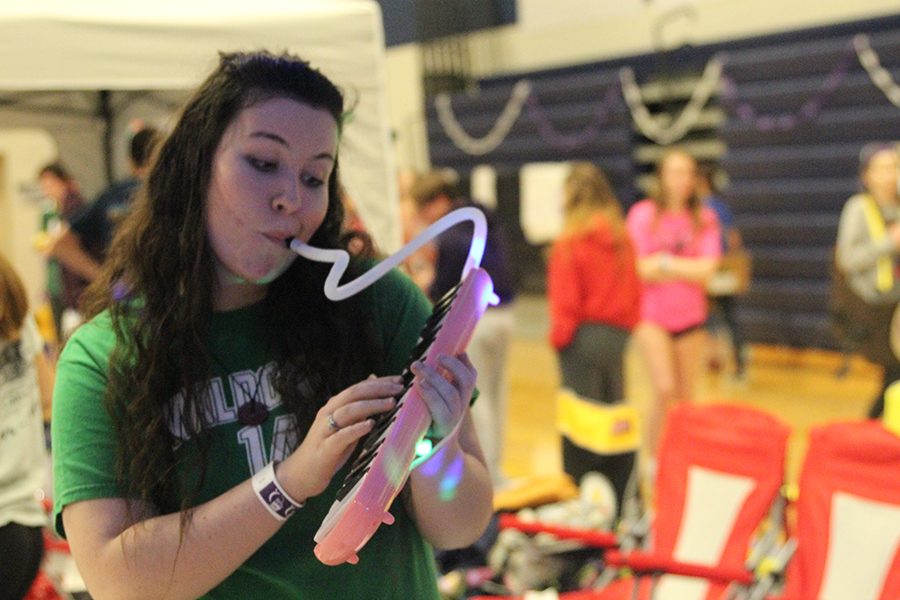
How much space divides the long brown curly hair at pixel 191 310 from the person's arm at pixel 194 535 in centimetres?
3

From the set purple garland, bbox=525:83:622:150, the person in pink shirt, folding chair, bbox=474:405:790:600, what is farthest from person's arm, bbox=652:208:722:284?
purple garland, bbox=525:83:622:150

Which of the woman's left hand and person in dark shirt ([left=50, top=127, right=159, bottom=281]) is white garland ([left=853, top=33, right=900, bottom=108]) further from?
the woman's left hand

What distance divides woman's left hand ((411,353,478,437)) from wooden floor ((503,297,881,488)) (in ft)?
15.4

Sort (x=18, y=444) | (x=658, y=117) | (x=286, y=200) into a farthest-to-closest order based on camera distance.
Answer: (x=658, y=117) < (x=18, y=444) < (x=286, y=200)

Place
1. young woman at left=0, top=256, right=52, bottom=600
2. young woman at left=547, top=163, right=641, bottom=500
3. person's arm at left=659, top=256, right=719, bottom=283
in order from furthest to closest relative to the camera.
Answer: person's arm at left=659, top=256, right=719, bottom=283 → young woman at left=547, top=163, right=641, bottom=500 → young woman at left=0, top=256, right=52, bottom=600

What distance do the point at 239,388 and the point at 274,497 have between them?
176 millimetres

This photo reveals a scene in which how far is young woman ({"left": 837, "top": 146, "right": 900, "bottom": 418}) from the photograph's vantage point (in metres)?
5.70

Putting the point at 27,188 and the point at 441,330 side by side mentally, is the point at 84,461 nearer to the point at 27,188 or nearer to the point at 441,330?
the point at 441,330

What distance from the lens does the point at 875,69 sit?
7.94 meters

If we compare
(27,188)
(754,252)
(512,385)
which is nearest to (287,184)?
(512,385)

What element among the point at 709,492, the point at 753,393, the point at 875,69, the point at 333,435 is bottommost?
the point at 753,393

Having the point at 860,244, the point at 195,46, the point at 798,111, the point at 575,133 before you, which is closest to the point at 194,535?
the point at 195,46

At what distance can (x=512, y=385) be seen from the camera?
830 centimetres

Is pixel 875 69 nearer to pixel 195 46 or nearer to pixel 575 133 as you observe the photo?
pixel 575 133
